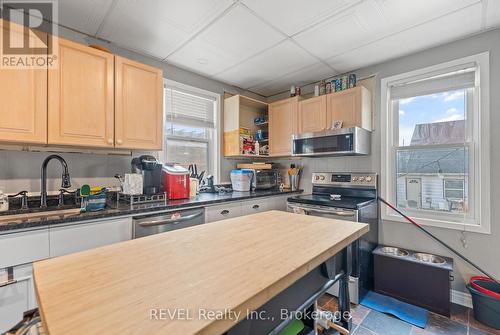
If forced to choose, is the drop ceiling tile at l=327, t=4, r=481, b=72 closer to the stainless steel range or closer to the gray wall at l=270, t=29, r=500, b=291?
the gray wall at l=270, t=29, r=500, b=291

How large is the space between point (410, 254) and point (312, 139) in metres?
1.59

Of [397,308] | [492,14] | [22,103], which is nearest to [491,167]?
[492,14]

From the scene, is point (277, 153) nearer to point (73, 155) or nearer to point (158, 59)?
point (158, 59)

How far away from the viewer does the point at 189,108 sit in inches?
116

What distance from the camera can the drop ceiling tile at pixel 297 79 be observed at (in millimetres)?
2854

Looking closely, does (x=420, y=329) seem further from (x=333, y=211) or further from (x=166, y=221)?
(x=166, y=221)

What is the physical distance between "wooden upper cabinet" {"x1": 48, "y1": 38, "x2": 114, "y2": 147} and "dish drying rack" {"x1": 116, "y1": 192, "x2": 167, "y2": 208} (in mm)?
492

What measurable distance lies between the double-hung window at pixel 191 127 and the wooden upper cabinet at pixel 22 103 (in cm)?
118

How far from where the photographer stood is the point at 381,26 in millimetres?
1999

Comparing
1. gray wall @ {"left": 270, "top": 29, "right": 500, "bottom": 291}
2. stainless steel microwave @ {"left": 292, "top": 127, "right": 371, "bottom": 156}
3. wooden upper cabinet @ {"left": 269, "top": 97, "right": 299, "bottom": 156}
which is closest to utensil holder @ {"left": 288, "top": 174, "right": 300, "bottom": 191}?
wooden upper cabinet @ {"left": 269, "top": 97, "right": 299, "bottom": 156}

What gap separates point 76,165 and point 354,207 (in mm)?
2613

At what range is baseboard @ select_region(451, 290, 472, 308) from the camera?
2096mm

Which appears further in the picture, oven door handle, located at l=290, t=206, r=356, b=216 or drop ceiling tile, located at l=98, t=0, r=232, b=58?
oven door handle, located at l=290, t=206, r=356, b=216

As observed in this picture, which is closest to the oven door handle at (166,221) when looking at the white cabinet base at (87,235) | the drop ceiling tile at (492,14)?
the white cabinet base at (87,235)
